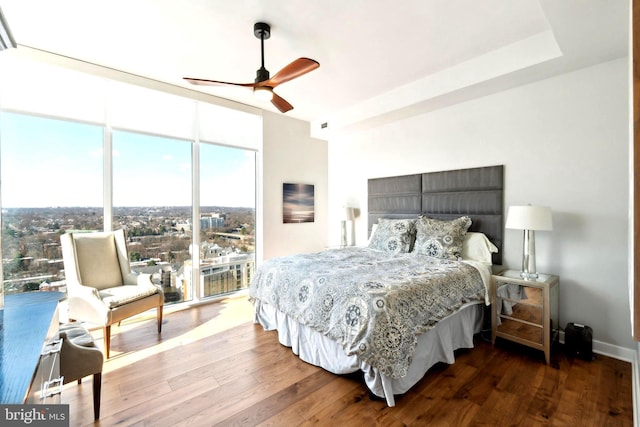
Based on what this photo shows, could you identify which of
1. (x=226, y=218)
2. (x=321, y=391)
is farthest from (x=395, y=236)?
(x=226, y=218)

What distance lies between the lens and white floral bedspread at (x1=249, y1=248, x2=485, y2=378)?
1889mm

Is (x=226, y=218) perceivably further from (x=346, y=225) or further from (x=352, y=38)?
(x=352, y=38)

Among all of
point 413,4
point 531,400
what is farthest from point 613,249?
point 413,4

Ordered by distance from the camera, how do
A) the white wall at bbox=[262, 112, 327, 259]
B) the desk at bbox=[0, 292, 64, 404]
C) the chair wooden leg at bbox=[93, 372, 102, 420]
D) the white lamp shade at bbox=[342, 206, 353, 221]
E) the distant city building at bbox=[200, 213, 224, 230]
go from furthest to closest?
1. the white lamp shade at bbox=[342, 206, 353, 221]
2. the white wall at bbox=[262, 112, 327, 259]
3. the distant city building at bbox=[200, 213, 224, 230]
4. the chair wooden leg at bbox=[93, 372, 102, 420]
5. the desk at bbox=[0, 292, 64, 404]

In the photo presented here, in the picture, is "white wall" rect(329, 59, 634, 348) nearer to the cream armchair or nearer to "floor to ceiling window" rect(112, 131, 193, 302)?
"floor to ceiling window" rect(112, 131, 193, 302)

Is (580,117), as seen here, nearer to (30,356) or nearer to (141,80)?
(30,356)

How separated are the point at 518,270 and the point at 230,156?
4.09 meters

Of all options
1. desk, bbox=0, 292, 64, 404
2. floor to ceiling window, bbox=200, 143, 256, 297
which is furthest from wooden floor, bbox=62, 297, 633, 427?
floor to ceiling window, bbox=200, 143, 256, 297

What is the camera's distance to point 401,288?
2.13m

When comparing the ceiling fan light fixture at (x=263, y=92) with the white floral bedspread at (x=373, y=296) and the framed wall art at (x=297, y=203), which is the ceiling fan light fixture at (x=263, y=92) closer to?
the white floral bedspread at (x=373, y=296)

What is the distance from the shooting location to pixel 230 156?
437cm

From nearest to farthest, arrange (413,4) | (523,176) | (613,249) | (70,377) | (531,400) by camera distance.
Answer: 1. (70,377)
2. (531,400)
3. (413,4)
4. (613,249)
5. (523,176)

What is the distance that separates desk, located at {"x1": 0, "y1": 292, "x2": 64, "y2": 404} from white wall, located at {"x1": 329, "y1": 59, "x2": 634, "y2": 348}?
12.5ft

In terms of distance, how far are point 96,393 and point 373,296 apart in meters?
1.90
